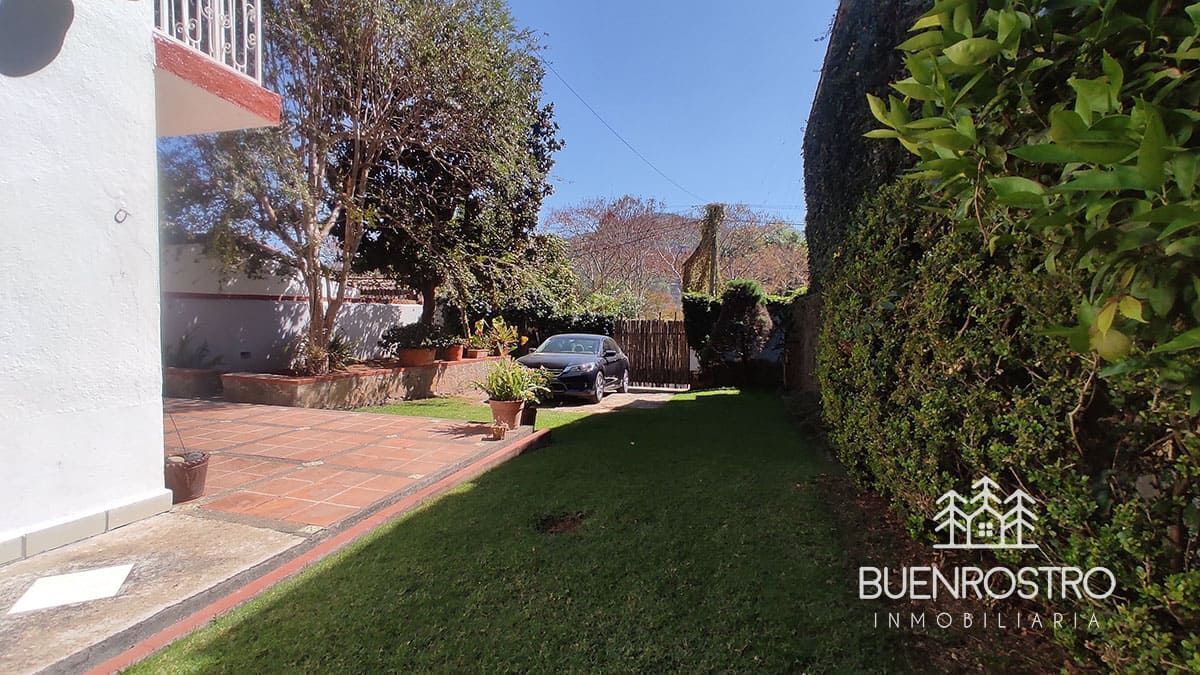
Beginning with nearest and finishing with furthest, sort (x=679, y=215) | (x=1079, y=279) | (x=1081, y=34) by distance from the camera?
(x=1081, y=34) < (x=1079, y=279) < (x=679, y=215)

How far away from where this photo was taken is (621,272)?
23922mm

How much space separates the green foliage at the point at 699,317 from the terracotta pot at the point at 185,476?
33.0 ft

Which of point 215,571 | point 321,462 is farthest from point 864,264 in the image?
point 321,462

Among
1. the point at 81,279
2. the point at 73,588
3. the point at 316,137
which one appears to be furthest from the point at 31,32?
the point at 316,137

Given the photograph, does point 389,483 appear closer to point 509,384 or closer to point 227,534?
point 227,534

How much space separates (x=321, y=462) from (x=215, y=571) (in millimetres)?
2121

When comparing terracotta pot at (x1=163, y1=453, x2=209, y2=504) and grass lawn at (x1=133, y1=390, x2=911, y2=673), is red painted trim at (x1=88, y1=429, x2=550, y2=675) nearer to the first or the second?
grass lawn at (x1=133, y1=390, x2=911, y2=673)

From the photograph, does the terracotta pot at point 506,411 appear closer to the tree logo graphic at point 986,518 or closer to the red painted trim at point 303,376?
the red painted trim at point 303,376

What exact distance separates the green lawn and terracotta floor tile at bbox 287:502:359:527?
374cm

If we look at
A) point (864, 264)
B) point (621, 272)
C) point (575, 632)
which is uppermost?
point (621, 272)

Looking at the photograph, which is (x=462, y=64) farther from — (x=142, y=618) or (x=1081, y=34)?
(x=1081, y=34)

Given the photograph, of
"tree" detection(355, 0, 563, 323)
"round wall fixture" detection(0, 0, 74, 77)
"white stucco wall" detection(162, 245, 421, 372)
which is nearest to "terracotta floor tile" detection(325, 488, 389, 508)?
"round wall fixture" detection(0, 0, 74, 77)

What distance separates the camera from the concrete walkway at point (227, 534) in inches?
90.3

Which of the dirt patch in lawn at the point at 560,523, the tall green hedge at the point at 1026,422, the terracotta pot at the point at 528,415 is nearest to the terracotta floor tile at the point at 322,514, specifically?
the dirt patch in lawn at the point at 560,523
